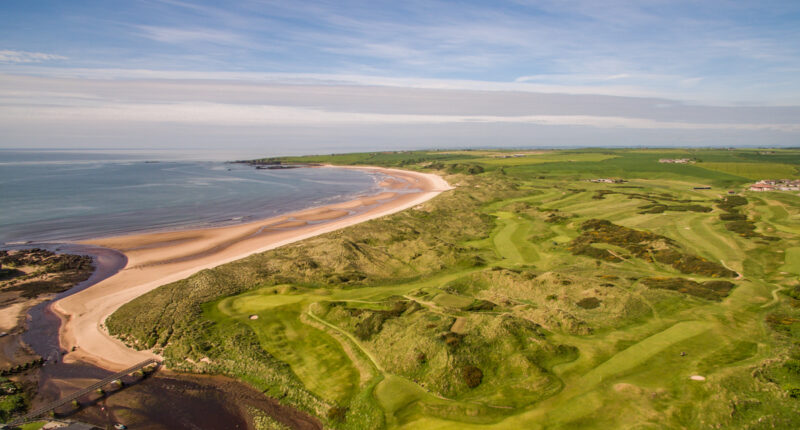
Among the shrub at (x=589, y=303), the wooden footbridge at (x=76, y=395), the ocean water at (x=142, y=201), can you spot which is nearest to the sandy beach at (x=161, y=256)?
the wooden footbridge at (x=76, y=395)

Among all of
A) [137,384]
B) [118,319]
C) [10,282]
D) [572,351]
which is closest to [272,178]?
[10,282]

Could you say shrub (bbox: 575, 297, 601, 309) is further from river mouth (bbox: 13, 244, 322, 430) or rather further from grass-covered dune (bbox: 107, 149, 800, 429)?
river mouth (bbox: 13, 244, 322, 430)

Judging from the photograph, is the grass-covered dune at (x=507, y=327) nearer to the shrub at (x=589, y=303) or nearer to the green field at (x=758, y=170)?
the shrub at (x=589, y=303)

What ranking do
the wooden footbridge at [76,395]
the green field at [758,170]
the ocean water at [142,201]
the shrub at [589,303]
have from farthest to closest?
the green field at [758,170] < the ocean water at [142,201] < the shrub at [589,303] < the wooden footbridge at [76,395]

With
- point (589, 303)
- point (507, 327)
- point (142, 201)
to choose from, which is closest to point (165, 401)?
point (507, 327)

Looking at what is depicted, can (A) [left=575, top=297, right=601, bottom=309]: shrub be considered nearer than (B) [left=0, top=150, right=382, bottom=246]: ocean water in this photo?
Yes

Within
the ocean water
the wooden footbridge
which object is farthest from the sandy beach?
the ocean water
